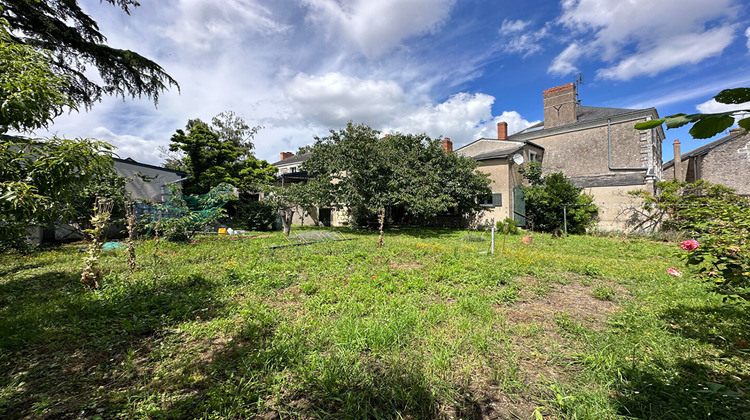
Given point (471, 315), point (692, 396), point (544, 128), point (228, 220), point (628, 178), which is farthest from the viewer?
point (544, 128)

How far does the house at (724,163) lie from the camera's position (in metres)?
16.3

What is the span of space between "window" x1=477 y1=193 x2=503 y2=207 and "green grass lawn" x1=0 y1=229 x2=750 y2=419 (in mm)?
10767

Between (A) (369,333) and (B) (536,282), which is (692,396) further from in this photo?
(B) (536,282)

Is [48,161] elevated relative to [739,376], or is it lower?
elevated

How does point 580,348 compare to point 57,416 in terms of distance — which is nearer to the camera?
point 57,416

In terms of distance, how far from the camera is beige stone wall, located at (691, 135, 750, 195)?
1627 centimetres

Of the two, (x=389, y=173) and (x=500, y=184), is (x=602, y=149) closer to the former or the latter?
(x=500, y=184)

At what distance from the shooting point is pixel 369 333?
3.00 m

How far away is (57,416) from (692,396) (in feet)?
15.7

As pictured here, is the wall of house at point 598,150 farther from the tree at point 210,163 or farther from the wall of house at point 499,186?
the tree at point 210,163

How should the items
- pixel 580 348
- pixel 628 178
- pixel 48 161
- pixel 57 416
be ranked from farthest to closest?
pixel 628 178
pixel 580 348
pixel 48 161
pixel 57 416

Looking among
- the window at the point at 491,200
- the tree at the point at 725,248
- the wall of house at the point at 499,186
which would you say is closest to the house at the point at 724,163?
the wall of house at the point at 499,186

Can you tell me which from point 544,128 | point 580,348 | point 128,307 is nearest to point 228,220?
point 128,307

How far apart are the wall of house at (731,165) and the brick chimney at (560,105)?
876 cm
